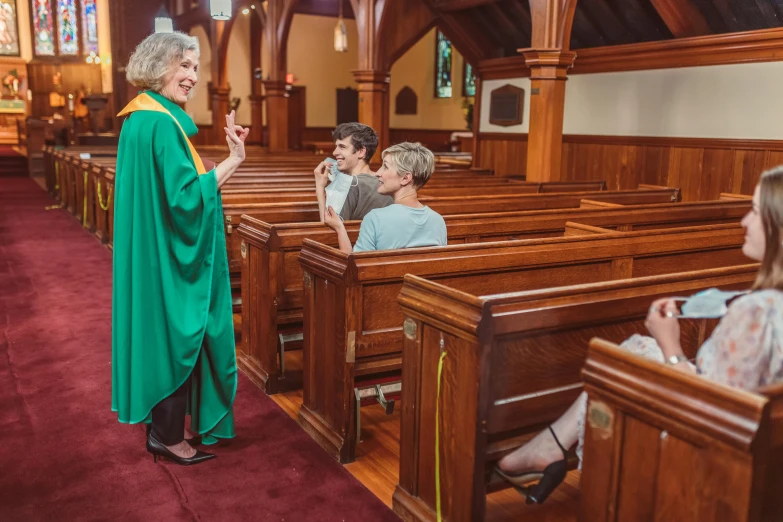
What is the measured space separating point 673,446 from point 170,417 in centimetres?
186

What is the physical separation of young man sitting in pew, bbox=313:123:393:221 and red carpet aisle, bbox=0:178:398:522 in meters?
1.08

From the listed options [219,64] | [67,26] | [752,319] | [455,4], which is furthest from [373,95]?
[67,26]

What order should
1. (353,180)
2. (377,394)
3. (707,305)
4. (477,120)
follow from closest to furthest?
(707,305), (377,394), (353,180), (477,120)

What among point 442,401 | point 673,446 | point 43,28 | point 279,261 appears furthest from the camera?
point 43,28

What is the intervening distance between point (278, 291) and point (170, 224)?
103cm

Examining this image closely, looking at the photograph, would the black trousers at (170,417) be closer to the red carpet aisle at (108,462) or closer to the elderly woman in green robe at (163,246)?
the elderly woman in green robe at (163,246)

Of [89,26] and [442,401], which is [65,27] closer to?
[89,26]

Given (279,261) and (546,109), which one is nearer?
(279,261)

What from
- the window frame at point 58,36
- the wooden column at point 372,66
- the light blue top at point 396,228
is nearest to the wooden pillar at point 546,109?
the wooden column at point 372,66

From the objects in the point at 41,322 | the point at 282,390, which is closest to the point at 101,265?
the point at 41,322

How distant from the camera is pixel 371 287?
9.36 feet

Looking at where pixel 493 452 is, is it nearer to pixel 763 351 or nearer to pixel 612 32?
pixel 763 351

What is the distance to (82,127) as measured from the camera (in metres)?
19.8

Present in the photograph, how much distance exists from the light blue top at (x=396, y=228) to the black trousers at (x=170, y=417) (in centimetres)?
91
